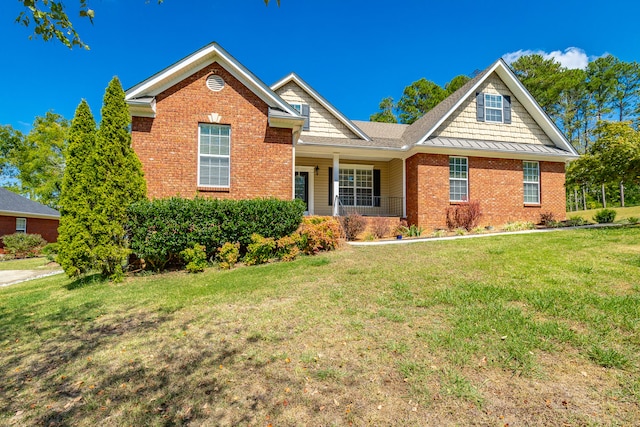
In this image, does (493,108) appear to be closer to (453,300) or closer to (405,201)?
(405,201)

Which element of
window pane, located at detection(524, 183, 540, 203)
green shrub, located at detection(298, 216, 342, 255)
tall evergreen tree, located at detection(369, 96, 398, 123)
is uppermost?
tall evergreen tree, located at detection(369, 96, 398, 123)

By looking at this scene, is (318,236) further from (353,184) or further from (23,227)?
(23,227)

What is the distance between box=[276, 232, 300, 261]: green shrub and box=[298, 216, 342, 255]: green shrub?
180 millimetres

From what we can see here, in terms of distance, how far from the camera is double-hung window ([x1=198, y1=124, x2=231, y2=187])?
10.8 m

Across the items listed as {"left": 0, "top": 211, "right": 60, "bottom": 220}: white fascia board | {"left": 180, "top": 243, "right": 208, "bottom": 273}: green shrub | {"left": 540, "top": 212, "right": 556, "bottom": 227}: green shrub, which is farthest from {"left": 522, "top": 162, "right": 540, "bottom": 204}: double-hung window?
{"left": 0, "top": 211, "right": 60, "bottom": 220}: white fascia board

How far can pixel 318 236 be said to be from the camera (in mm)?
9219

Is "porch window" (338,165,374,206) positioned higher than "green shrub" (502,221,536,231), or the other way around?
"porch window" (338,165,374,206)

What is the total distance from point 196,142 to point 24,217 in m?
20.9

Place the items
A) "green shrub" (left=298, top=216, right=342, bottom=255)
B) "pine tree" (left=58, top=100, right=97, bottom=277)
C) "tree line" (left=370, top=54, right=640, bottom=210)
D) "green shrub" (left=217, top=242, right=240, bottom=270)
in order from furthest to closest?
"tree line" (left=370, top=54, right=640, bottom=210), "green shrub" (left=298, top=216, right=342, bottom=255), "green shrub" (left=217, top=242, right=240, bottom=270), "pine tree" (left=58, top=100, right=97, bottom=277)

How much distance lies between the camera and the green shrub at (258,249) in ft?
28.3

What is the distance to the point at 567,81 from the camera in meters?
29.8

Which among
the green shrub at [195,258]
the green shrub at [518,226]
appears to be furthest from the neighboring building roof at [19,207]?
the green shrub at [518,226]

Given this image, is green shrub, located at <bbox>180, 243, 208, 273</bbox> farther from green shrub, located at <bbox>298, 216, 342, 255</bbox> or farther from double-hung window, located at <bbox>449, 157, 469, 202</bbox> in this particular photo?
double-hung window, located at <bbox>449, 157, 469, 202</bbox>

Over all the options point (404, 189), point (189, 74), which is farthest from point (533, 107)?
point (189, 74)
